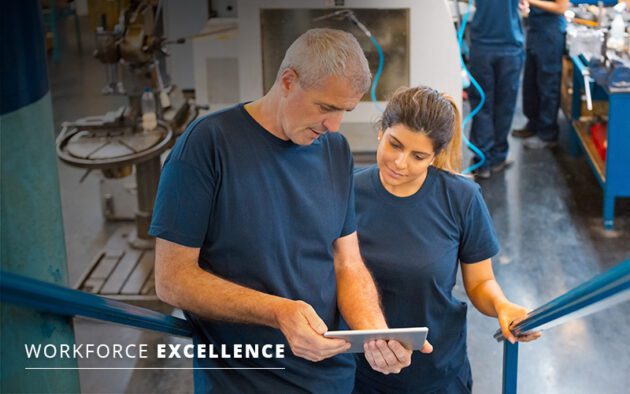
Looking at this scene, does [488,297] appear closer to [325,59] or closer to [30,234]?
[325,59]

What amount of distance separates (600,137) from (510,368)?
12.2 feet

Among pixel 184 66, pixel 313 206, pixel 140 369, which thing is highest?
pixel 313 206

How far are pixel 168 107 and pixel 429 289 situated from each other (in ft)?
9.37

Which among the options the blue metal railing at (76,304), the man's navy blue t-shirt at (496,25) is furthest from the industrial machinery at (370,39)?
the blue metal railing at (76,304)

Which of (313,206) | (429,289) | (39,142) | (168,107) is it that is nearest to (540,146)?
(168,107)

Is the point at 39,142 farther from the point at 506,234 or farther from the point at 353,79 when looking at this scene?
the point at 506,234

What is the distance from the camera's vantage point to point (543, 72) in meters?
6.62

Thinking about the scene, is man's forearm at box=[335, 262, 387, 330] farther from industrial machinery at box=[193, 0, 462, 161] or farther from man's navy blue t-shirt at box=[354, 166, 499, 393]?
industrial machinery at box=[193, 0, 462, 161]

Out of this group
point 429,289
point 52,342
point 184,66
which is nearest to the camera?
point 52,342

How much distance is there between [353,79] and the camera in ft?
6.33

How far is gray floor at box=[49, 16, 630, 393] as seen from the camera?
13.1 feet

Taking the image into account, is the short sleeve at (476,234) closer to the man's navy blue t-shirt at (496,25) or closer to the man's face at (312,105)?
the man's face at (312,105)

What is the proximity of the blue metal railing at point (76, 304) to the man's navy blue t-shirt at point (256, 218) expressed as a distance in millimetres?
109

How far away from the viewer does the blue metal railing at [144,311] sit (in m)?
1.39
